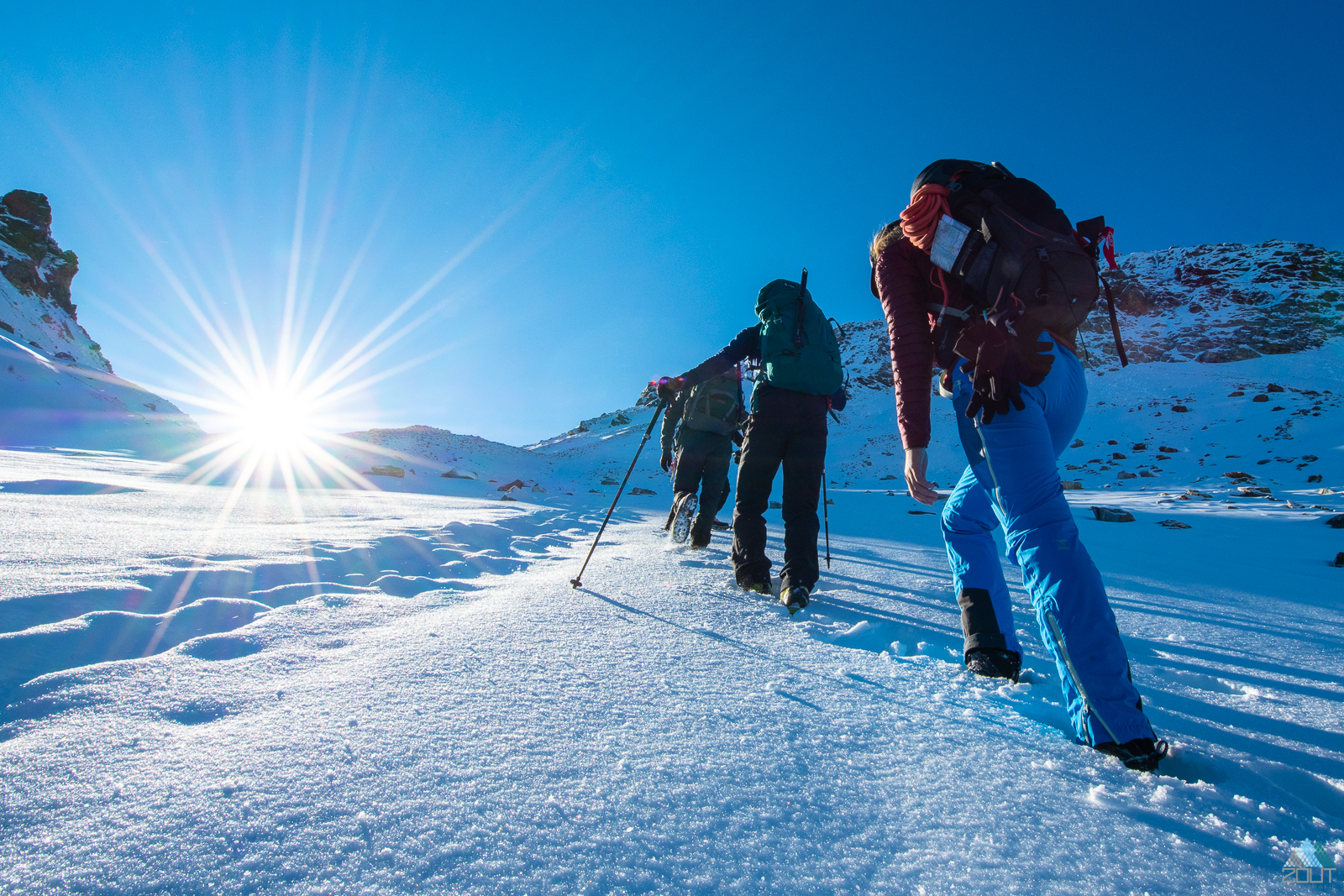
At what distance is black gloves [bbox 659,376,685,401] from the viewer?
3350mm

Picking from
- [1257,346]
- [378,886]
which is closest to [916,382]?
[378,886]

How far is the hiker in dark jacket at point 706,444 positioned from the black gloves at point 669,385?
81 cm

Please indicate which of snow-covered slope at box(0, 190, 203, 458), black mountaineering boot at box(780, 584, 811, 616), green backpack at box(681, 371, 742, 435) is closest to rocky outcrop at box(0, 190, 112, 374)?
snow-covered slope at box(0, 190, 203, 458)

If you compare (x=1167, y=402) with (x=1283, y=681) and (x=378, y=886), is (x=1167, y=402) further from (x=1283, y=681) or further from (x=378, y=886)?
(x=378, y=886)

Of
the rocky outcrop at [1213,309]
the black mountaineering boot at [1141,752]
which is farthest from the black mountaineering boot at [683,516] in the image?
the rocky outcrop at [1213,309]

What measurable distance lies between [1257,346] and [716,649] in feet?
135

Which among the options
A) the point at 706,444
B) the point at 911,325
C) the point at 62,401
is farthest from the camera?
the point at 62,401

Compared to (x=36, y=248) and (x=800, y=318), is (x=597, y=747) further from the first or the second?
(x=36, y=248)

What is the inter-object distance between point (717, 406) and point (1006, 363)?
3232 mm

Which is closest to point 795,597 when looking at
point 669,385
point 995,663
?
point 995,663

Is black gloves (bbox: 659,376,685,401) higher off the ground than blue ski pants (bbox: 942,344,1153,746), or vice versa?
black gloves (bbox: 659,376,685,401)

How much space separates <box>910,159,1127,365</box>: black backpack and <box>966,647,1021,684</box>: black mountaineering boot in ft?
3.04

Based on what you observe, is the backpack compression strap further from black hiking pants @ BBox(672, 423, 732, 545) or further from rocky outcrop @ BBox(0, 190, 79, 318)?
rocky outcrop @ BBox(0, 190, 79, 318)

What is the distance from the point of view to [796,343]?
279cm
